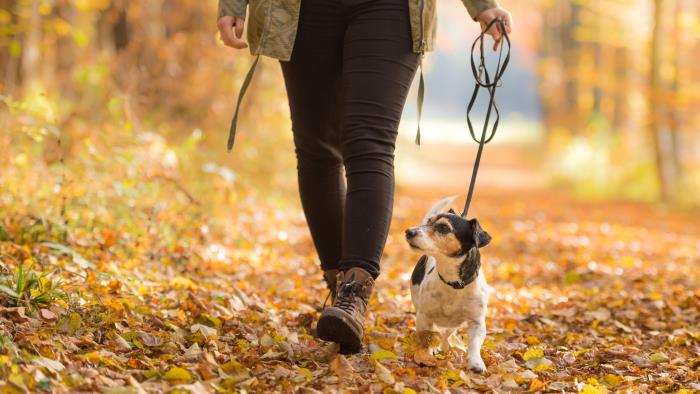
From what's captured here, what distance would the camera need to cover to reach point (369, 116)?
3217 mm

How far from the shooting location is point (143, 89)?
9.22 metres

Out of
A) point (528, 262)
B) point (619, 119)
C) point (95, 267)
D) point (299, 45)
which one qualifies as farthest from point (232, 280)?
point (619, 119)

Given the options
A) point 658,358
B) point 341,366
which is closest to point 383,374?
point 341,366

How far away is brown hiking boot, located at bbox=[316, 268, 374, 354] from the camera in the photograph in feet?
9.73

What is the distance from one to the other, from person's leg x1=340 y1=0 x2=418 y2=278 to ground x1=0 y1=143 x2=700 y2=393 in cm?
47

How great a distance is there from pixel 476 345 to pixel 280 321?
1.03m

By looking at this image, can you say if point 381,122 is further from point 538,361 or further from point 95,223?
point 95,223

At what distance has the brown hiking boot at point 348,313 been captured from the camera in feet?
9.73

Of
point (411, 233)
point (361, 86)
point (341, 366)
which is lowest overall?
point (341, 366)

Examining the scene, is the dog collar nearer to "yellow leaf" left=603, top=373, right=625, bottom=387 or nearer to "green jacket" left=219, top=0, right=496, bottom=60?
"yellow leaf" left=603, top=373, right=625, bottom=387

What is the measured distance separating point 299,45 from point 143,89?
20.7 ft

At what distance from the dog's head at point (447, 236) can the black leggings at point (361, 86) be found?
144 mm

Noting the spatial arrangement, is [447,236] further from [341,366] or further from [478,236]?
[341,366]

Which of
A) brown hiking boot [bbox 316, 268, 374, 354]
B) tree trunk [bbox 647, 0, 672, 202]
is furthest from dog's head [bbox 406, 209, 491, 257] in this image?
tree trunk [bbox 647, 0, 672, 202]
